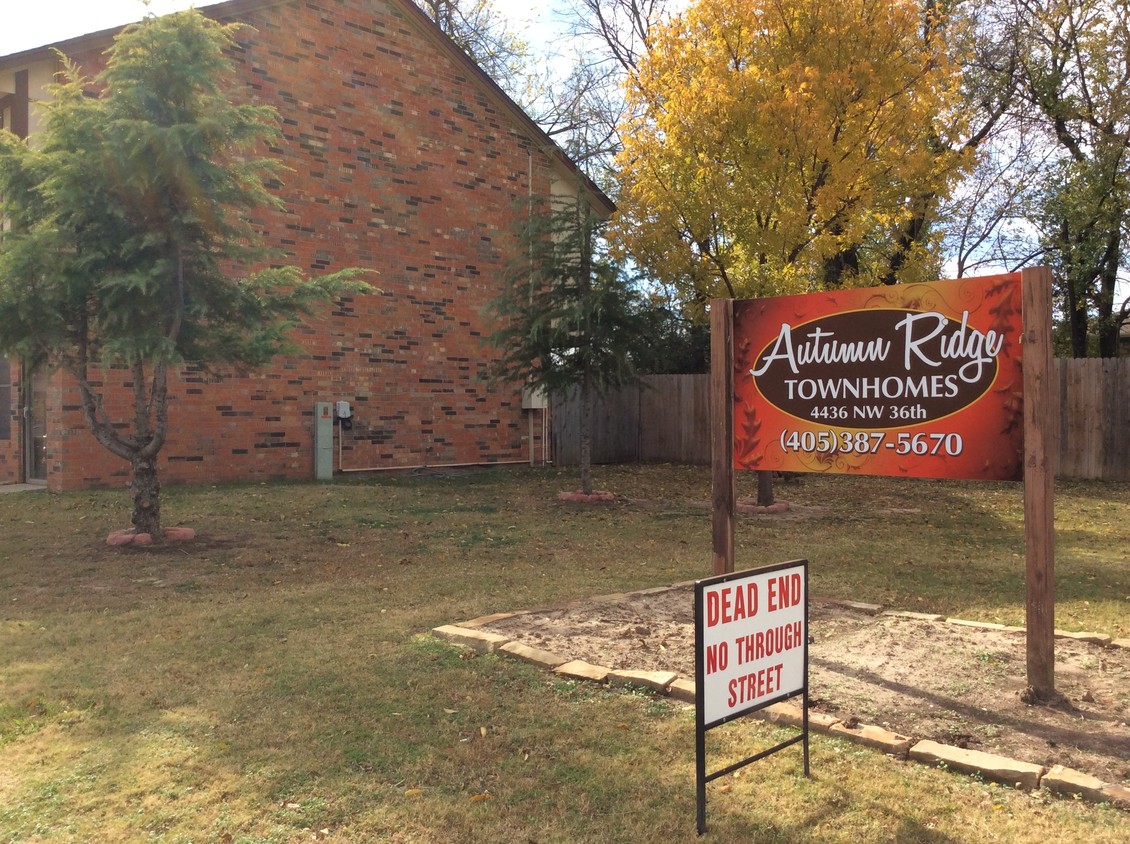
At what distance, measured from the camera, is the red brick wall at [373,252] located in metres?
15.0

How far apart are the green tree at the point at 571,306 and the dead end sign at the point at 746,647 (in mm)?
9904

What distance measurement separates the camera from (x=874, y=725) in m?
4.39

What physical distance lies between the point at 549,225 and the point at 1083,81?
48.5 feet

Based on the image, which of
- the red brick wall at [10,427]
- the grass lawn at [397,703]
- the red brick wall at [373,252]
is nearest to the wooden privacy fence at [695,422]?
the red brick wall at [373,252]

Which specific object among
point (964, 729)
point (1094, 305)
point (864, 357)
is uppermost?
point (1094, 305)

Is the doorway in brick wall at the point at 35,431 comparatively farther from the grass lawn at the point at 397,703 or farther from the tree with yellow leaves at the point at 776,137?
the tree with yellow leaves at the point at 776,137

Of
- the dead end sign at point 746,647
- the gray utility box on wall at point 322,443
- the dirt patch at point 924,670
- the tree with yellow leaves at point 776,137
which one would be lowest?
the dirt patch at point 924,670

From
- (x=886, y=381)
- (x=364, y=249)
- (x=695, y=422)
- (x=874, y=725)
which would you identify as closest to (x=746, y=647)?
(x=874, y=725)

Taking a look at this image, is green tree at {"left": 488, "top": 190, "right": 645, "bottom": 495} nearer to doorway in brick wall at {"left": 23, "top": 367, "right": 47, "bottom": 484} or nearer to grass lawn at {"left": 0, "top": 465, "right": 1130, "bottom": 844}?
grass lawn at {"left": 0, "top": 465, "right": 1130, "bottom": 844}

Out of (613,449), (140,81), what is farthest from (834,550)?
(613,449)

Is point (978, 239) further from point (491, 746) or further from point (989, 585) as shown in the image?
point (491, 746)

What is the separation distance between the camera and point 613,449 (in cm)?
2266

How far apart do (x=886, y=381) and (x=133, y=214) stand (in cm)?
766

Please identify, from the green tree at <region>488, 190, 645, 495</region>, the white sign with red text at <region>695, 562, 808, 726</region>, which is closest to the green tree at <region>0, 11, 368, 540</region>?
the green tree at <region>488, 190, 645, 495</region>
